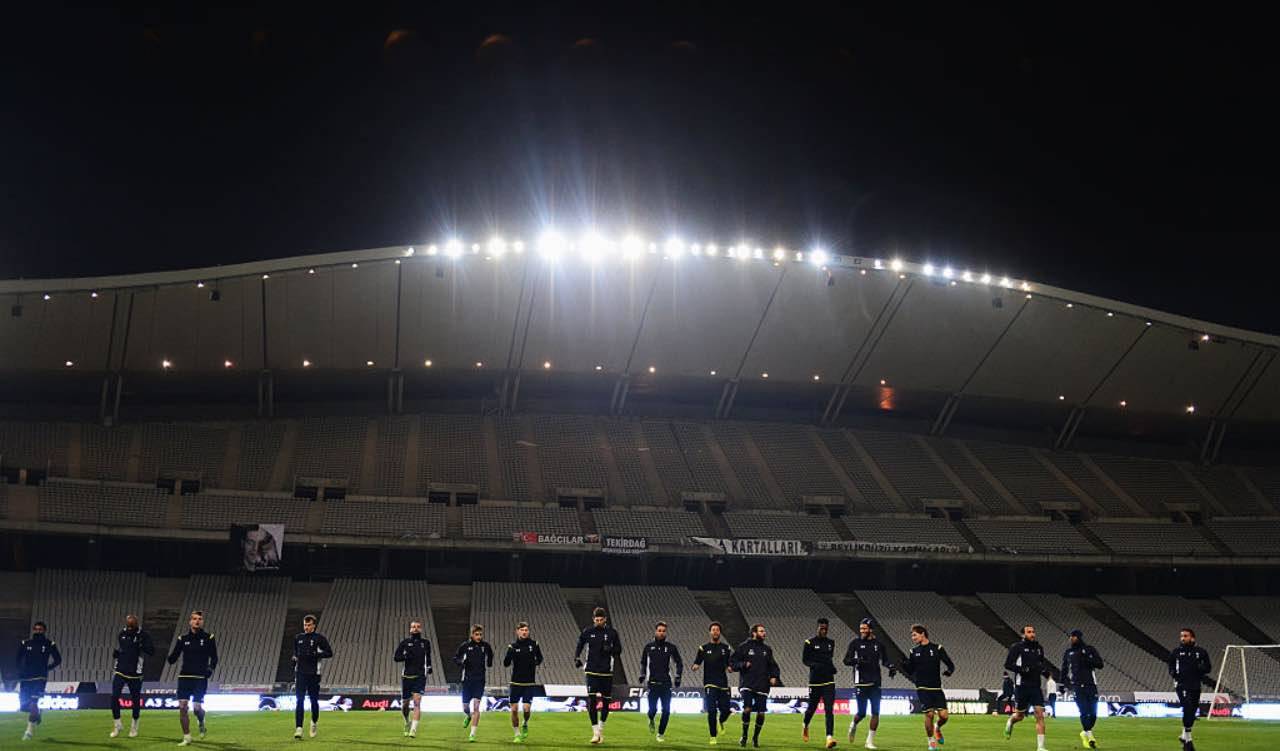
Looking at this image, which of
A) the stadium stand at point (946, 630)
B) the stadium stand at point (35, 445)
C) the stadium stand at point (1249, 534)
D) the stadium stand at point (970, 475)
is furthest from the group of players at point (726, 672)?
the stadium stand at point (1249, 534)

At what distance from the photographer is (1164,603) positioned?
2042 inches

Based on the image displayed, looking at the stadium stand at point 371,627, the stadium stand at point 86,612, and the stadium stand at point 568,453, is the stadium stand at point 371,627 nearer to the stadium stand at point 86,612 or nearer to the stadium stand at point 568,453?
the stadium stand at point 86,612

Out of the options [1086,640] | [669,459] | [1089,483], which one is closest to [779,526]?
[669,459]

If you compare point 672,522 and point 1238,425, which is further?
point 1238,425

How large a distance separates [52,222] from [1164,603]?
49007 mm

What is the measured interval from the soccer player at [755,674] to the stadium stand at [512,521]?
27.1m

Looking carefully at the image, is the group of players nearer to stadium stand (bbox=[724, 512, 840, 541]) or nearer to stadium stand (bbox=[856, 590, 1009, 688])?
stadium stand (bbox=[856, 590, 1009, 688])

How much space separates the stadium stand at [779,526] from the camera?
47.8 metres

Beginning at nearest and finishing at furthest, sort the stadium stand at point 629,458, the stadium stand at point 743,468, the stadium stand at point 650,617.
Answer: the stadium stand at point 650,617 < the stadium stand at point 629,458 < the stadium stand at point 743,468

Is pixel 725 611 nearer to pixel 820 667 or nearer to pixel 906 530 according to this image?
pixel 906 530

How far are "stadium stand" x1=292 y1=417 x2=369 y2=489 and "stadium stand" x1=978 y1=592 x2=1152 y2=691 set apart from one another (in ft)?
95.1

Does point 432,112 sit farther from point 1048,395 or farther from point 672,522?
point 1048,395

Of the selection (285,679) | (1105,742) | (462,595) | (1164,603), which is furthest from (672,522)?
(1105,742)

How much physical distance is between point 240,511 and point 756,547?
21.2m
